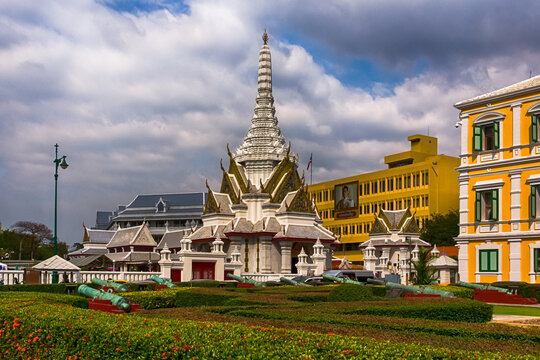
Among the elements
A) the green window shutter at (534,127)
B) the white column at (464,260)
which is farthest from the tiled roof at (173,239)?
the green window shutter at (534,127)

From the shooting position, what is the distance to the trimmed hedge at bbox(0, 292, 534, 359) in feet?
23.3

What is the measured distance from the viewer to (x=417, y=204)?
78000 mm

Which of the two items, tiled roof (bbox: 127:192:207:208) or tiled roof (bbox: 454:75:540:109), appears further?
tiled roof (bbox: 127:192:207:208)

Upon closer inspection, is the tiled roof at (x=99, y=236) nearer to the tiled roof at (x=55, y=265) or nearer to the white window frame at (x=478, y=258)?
the tiled roof at (x=55, y=265)

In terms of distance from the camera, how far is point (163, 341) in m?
8.23

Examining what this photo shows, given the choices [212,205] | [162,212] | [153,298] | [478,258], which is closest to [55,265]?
[153,298]

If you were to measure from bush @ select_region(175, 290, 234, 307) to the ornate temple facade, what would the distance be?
27.4 meters

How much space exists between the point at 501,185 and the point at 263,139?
102ft

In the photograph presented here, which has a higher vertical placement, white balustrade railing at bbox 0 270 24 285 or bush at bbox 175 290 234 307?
bush at bbox 175 290 234 307

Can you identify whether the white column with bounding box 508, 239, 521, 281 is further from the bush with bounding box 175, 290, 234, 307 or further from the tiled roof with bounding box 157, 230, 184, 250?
the tiled roof with bounding box 157, 230, 184, 250

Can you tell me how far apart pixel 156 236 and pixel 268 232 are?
66.3m

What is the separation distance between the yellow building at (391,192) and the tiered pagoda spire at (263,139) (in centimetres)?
2236

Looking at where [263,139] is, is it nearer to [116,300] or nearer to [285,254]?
[285,254]

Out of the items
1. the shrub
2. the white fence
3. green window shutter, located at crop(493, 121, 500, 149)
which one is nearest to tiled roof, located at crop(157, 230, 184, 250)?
the white fence
